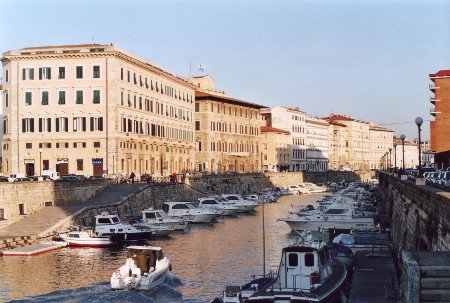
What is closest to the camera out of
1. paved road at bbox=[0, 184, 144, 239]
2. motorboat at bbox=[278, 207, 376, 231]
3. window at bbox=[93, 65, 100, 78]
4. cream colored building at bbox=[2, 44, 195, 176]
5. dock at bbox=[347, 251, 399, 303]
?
dock at bbox=[347, 251, 399, 303]

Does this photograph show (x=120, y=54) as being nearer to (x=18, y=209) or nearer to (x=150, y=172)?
(x=150, y=172)

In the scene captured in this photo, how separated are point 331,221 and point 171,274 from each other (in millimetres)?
25921

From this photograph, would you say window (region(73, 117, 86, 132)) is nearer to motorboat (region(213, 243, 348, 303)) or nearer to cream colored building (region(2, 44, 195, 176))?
cream colored building (region(2, 44, 195, 176))

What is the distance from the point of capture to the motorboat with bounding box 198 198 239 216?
266ft

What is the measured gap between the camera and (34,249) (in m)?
46.8

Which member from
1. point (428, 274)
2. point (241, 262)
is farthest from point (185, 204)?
point (428, 274)

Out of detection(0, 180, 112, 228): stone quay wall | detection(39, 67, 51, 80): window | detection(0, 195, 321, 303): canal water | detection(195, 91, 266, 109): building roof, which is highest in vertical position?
detection(195, 91, 266, 109): building roof

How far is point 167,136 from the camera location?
107m

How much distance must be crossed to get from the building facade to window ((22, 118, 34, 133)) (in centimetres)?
10025

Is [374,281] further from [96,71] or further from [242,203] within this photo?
[96,71]

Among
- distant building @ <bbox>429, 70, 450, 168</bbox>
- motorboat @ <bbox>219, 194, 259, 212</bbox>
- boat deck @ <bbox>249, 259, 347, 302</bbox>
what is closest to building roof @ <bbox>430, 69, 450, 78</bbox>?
distant building @ <bbox>429, 70, 450, 168</bbox>

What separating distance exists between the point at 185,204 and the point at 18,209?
20.7m

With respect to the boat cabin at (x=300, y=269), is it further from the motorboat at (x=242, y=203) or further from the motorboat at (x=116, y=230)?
the motorboat at (x=242, y=203)

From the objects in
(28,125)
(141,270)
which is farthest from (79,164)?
(141,270)
